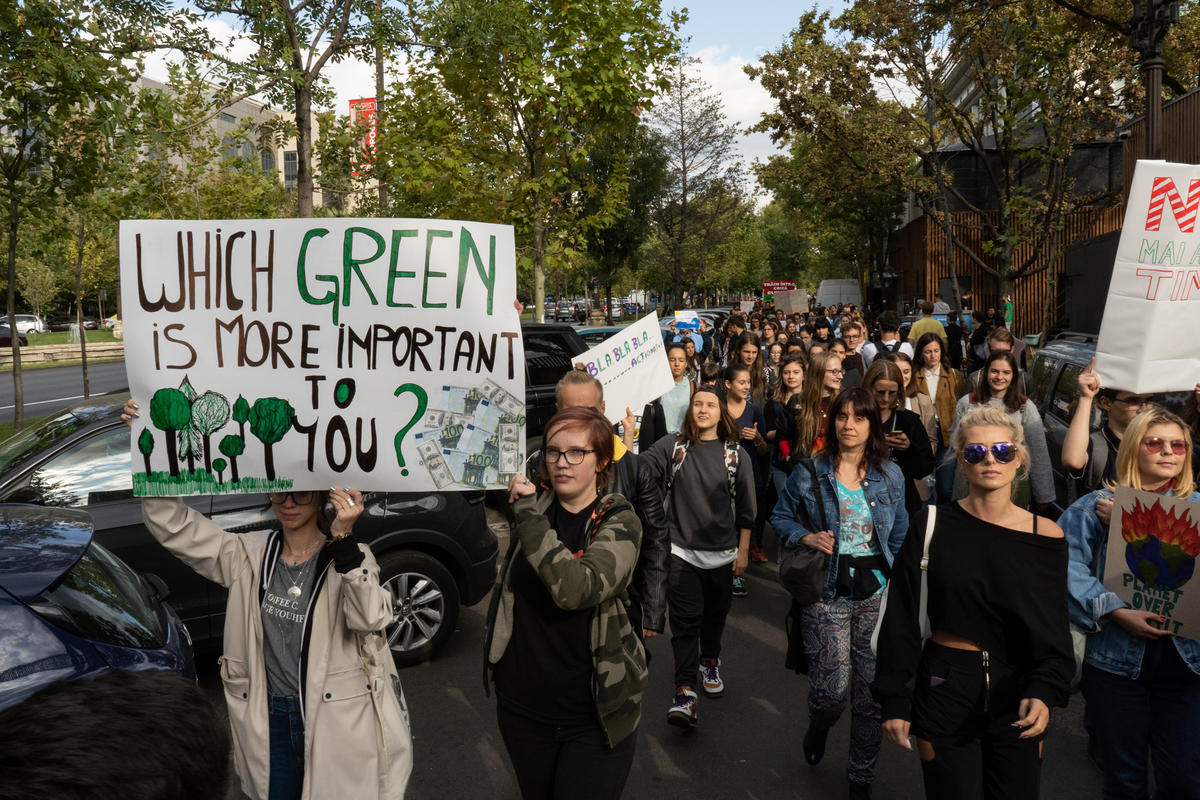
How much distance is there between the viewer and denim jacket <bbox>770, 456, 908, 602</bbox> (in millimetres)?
4223

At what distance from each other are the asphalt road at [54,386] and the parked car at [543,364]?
1103 centimetres

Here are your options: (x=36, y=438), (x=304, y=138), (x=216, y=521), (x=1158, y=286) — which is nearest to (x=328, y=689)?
(x=216, y=521)

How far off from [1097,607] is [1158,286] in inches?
76.7

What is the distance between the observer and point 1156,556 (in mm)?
3291

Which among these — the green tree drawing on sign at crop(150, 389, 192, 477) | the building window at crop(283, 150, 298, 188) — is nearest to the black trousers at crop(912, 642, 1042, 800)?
the green tree drawing on sign at crop(150, 389, 192, 477)

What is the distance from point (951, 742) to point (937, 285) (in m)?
34.1

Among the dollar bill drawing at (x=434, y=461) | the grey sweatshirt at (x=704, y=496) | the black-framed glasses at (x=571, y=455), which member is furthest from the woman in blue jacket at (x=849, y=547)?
the dollar bill drawing at (x=434, y=461)

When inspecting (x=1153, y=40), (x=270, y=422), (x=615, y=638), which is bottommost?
(x=615, y=638)

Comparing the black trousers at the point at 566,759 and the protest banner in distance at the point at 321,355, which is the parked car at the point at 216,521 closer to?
the protest banner in distance at the point at 321,355

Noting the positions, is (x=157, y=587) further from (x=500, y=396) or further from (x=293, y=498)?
(x=500, y=396)

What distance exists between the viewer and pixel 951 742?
3035mm

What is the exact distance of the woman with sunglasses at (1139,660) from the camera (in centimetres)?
323

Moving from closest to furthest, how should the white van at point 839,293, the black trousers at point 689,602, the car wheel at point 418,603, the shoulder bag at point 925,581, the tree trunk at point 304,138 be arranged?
the shoulder bag at point 925,581, the black trousers at point 689,602, the car wheel at point 418,603, the tree trunk at point 304,138, the white van at point 839,293

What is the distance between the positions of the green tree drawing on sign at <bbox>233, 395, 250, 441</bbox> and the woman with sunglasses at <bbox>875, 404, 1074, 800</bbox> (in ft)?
7.40
